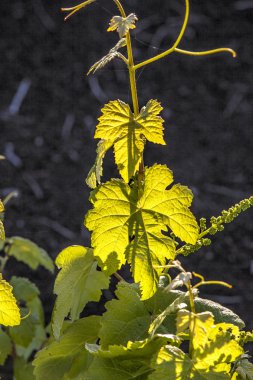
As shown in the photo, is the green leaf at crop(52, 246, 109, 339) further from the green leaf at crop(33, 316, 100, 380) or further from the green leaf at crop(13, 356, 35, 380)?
the green leaf at crop(13, 356, 35, 380)

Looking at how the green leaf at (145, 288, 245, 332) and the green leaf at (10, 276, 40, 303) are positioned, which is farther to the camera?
the green leaf at (10, 276, 40, 303)

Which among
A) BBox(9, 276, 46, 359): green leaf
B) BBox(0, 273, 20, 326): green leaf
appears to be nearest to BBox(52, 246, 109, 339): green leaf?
BBox(0, 273, 20, 326): green leaf

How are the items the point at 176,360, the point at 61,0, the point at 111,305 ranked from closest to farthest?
the point at 176,360 < the point at 111,305 < the point at 61,0

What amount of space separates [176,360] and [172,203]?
16cm

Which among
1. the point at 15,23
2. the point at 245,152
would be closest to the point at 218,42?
the point at 245,152

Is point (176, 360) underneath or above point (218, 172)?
underneath

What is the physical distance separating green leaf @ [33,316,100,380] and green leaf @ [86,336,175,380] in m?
0.12

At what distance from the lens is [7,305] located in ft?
2.55

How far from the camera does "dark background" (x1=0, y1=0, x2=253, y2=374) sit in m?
3.06

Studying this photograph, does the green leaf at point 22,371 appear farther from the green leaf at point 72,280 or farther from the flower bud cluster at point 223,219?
the flower bud cluster at point 223,219

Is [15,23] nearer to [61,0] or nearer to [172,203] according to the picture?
[61,0]

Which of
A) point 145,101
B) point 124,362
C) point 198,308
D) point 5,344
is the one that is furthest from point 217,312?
point 145,101

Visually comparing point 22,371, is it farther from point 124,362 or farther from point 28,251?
point 124,362

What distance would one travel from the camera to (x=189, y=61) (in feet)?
10.1
